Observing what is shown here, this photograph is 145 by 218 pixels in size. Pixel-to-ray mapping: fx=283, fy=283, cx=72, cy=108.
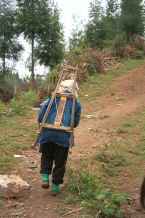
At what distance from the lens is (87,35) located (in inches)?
1091

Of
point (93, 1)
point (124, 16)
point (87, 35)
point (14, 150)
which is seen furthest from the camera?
point (93, 1)

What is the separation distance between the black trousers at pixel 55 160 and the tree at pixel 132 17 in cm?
2347

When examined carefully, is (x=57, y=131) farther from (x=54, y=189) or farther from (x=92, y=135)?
(x=92, y=135)

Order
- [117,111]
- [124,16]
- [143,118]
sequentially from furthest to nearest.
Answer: [124,16] < [117,111] < [143,118]

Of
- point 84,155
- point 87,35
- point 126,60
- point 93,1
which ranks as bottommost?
point 84,155

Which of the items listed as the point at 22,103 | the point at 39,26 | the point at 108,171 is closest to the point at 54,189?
the point at 108,171

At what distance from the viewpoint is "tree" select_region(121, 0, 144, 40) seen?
25016mm

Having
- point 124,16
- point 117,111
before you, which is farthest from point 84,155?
point 124,16

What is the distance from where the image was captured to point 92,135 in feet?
22.8

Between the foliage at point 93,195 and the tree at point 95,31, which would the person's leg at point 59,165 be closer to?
the foliage at point 93,195

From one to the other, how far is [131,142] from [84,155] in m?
1.33

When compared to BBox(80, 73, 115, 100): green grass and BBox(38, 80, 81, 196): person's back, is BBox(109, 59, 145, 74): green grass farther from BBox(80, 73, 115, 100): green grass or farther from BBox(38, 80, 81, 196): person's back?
BBox(38, 80, 81, 196): person's back

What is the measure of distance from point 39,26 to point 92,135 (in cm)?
1585

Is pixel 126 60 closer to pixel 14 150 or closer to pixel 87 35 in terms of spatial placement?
pixel 87 35
